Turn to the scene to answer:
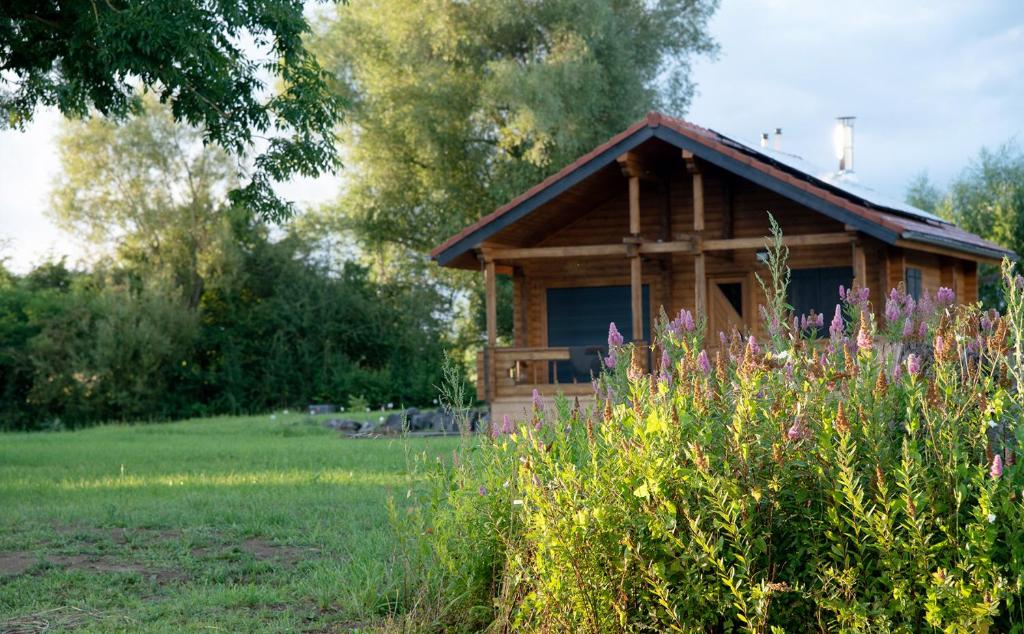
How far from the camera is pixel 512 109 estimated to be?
30.3 meters

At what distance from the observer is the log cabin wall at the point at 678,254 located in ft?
61.4

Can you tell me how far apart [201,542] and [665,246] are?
1092 cm

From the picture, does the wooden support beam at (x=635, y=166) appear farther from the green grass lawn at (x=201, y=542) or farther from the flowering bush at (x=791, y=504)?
the flowering bush at (x=791, y=504)

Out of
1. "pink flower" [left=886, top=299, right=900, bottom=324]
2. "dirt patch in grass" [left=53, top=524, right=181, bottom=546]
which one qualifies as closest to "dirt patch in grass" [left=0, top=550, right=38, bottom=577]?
"dirt patch in grass" [left=53, top=524, right=181, bottom=546]

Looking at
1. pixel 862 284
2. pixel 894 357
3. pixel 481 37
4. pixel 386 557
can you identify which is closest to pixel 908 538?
pixel 894 357

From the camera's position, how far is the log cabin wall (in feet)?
61.4

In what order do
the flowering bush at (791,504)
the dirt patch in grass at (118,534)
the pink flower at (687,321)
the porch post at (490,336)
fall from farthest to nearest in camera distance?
1. the porch post at (490,336)
2. the dirt patch in grass at (118,534)
3. the pink flower at (687,321)
4. the flowering bush at (791,504)

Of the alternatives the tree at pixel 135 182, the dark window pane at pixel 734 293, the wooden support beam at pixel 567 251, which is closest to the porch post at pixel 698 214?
the wooden support beam at pixel 567 251

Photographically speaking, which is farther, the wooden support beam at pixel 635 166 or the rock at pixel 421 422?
the rock at pixel 421 422

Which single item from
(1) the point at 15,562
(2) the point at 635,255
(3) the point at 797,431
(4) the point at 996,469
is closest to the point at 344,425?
(2) the point at 635,255

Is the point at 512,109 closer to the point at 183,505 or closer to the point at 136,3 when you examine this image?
the point at 136,3

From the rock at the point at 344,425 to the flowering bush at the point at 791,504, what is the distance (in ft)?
54.3

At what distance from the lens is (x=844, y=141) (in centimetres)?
2461

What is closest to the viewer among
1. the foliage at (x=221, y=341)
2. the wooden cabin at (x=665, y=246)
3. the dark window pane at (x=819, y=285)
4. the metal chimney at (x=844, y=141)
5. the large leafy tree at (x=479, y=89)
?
the wooden cabin at (x=665, y=246)
